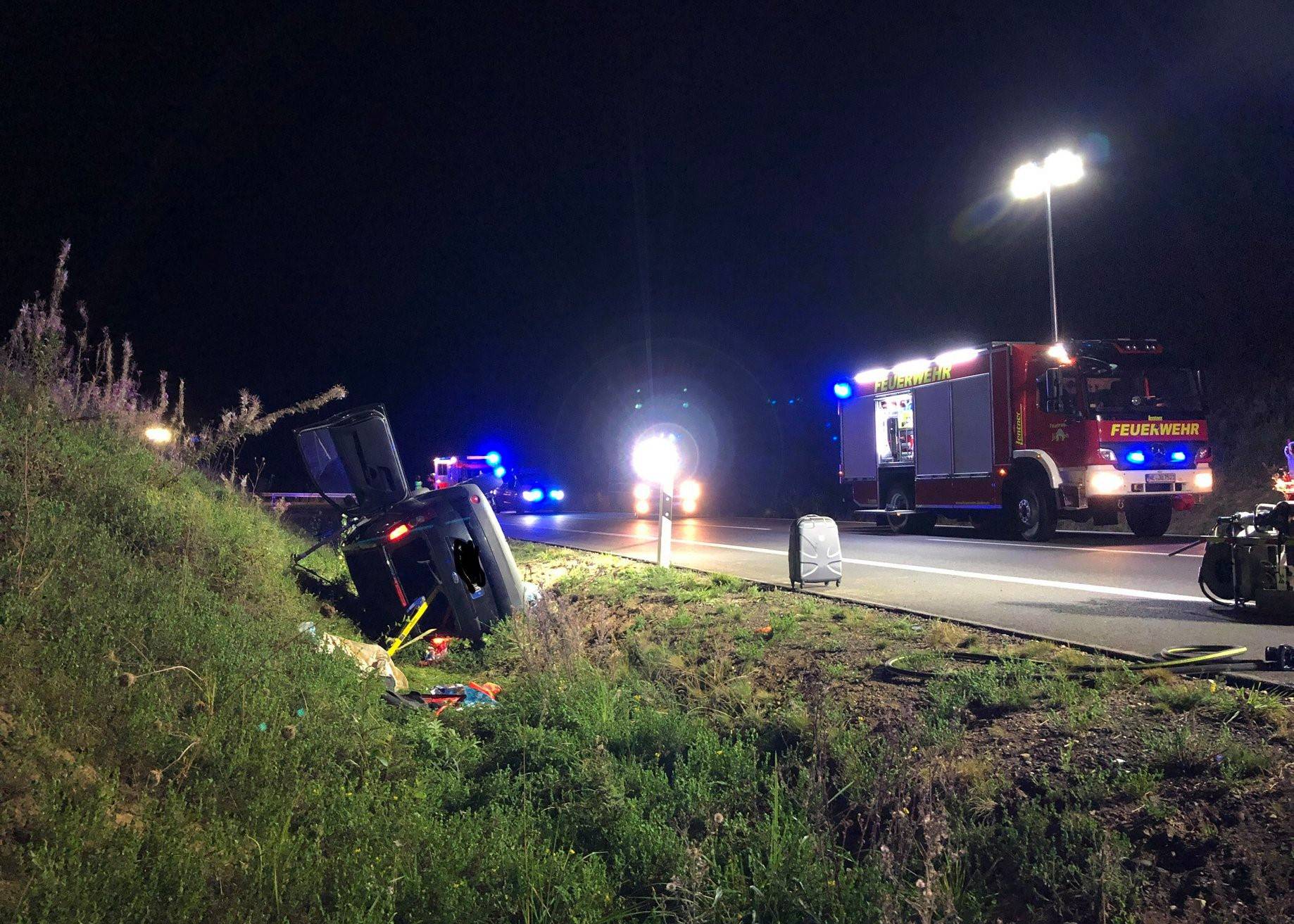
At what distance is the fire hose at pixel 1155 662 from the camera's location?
19.9ft

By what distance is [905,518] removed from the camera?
22.9 metres

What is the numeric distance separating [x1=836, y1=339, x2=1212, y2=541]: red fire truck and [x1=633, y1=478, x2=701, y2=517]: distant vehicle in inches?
572

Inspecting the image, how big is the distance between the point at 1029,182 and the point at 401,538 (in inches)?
813

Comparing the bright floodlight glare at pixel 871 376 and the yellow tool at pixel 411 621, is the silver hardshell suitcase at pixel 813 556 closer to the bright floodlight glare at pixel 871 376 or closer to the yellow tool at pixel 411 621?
the yellow tool at pixel 411 621

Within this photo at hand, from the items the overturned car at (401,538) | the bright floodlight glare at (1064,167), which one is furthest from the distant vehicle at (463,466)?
the overturned car at (401,538)

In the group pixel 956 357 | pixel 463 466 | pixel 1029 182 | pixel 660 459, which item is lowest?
pixel 660 459

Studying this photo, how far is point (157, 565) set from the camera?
23.5 feet

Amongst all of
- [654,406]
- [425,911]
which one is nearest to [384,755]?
[425,911]

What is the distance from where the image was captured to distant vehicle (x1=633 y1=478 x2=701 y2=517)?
116 feet

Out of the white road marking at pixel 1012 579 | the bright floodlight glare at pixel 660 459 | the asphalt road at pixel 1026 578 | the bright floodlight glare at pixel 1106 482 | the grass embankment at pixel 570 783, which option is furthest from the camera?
the bright floodlight glare at pixel 1106 482

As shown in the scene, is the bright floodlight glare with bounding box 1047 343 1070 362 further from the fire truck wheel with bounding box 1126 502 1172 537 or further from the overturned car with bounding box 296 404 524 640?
the overturned car with bounding box 296 404 524 640

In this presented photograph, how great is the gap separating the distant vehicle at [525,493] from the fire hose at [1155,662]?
102 feet

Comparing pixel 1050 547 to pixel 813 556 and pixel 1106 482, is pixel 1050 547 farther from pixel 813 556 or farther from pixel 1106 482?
pixel 813 556

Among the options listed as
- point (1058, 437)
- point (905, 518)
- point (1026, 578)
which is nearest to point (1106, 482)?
point (1058, 437)
